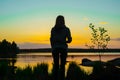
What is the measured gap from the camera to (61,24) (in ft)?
39.5

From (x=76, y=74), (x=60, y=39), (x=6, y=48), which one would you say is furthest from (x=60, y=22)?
(x=6, y=48)

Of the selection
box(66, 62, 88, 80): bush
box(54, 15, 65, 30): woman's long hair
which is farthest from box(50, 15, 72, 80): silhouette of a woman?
box(66, 62, 88, 80): bush

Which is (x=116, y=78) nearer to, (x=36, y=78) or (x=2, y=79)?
(x=36, y=78)

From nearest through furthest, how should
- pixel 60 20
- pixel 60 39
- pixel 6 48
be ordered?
pixel 60 20 < pixel 60 39 < pixel 6 48

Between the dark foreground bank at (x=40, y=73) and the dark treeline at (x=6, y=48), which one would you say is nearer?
the dark foreground bank at (x=40, y=73)

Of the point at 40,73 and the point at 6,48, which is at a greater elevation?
the point at 6,48


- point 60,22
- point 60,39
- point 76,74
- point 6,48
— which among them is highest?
point 60,22

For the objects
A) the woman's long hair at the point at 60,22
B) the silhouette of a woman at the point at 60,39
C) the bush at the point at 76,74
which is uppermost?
the woman's long hair at the point at 60,22

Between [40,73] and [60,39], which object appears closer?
[60,39]

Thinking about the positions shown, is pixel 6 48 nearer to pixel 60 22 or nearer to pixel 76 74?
pixel 76 74

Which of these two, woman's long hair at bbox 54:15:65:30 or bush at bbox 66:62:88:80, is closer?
woman's long hair at bbox 54:15:65:30

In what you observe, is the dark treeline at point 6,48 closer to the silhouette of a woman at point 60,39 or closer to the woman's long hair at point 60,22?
the silhouette of a woman at point 60,39

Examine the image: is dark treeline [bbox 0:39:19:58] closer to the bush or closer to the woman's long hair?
the bush

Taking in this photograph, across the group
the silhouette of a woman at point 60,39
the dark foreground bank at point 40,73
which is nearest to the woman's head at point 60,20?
the silhouette of a woman at point 60,39
